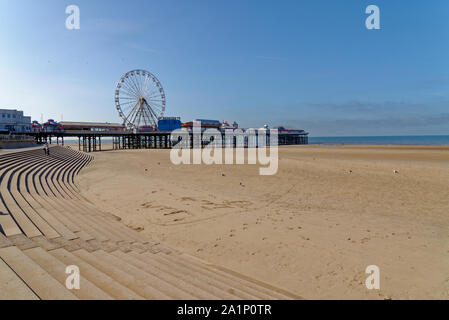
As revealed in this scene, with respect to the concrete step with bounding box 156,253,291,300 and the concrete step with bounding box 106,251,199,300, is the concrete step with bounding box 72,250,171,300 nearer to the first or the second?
the concrete step with bounding box 106,251,199,300

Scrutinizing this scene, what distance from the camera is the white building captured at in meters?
49.2

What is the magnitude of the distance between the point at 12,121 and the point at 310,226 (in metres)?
70.9

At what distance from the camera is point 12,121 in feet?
178

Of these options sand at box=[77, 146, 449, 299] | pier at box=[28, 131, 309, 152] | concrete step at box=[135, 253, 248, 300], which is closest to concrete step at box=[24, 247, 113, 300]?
concrete step at box=[135, 253, 248, 300]

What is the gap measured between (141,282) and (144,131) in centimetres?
5610

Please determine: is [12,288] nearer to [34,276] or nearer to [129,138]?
[34,276]

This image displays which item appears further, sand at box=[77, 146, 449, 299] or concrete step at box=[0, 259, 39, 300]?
sand at box=[77, 146, 449, 299]

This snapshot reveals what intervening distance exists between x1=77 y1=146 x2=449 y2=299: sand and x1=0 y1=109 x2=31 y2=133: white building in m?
51.9

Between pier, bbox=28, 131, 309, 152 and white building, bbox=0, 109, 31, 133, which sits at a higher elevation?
white building, bbox=0, 109, 31, 133

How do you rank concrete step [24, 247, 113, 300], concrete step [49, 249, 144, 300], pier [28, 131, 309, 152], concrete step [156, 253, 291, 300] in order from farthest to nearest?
1. pier [28, 131, 309, 152]
2. concrete step [156, 253, 291, 300]
3. concrete step [49, 249, 144, 300]
4. concrete step [24, 247, 113, 300]

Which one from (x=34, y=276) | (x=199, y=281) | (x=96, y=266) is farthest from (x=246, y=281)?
(x=34, y=276)

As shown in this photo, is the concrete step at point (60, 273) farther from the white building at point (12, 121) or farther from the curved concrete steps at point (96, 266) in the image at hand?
the white building at point (12, 121)

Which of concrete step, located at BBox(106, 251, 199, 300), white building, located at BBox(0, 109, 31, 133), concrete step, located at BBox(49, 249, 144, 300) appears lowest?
concrete step, located at BBox(106, 251, 199, 300)
